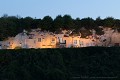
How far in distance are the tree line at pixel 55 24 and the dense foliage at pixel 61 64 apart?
611cm

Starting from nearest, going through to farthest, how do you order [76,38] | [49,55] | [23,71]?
1. [23,71]
2. [49,55]
3. [76,38]

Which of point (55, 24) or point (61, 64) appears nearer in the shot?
point (61, 64)

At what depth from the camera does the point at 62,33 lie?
141 ft

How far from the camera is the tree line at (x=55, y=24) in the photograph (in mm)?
42844

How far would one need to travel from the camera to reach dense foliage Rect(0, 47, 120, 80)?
108ft

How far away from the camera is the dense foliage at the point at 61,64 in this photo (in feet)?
108

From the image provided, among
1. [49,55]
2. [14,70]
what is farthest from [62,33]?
[14,70]

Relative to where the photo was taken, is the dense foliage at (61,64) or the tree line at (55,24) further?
the tree line at (55,24)

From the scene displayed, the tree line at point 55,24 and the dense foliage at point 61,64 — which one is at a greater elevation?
the tree line at point 55,24

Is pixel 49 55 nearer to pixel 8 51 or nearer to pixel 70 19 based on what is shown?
pixel 8 51

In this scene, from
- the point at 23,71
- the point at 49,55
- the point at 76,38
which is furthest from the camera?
the point at 76,38

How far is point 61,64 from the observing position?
34.9 m

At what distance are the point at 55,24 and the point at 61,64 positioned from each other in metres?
8.69

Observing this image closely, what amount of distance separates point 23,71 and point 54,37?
10235mm
